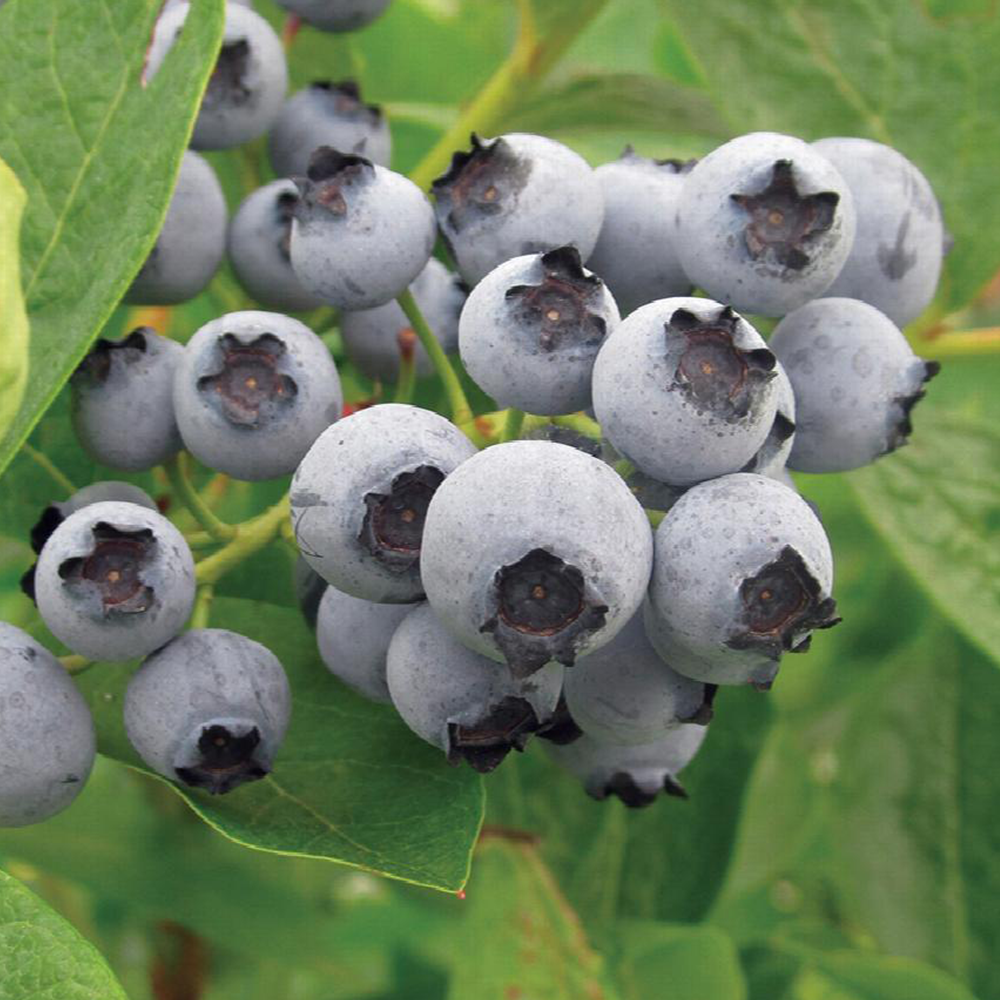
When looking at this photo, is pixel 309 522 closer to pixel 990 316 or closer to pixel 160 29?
pixel 160 29

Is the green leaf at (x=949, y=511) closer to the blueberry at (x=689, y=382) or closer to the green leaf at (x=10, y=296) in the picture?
the blueberry at (x=689, y=382)

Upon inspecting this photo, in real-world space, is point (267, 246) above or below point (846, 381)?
below

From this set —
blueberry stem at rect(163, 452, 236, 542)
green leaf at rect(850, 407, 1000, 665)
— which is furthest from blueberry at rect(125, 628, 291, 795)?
green leaf at rect(850, 407, 1000, 665)

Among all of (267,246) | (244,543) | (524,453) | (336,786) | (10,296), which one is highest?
(524,453)

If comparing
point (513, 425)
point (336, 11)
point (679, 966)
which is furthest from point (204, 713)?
point (336, 11)

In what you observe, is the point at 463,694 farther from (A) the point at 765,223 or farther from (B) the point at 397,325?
(B) the point at 397,325

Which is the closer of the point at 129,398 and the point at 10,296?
the point at 10,296
